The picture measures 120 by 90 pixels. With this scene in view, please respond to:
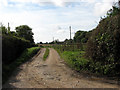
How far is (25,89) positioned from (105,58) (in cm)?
566

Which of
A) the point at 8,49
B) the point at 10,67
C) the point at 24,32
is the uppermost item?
the point at 24,32

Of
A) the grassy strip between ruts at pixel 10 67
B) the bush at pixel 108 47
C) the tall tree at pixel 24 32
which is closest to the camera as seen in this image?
the grassy strip between ruts at pixel 10 67

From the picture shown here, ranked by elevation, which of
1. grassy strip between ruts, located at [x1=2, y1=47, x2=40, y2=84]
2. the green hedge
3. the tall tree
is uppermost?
the tall tree

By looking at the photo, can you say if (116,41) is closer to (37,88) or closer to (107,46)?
(107,46)

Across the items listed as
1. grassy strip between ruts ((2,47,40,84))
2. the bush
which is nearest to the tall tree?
grassy strip between ruts ((2,47,40,84))

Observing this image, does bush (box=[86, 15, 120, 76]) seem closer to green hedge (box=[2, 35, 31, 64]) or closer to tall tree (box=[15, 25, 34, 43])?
green hedge (box=[2, 35, 31, 64])

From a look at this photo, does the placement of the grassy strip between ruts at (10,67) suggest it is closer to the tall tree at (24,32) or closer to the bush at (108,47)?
the bush at (108,47)

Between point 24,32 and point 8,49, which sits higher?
point 24,32

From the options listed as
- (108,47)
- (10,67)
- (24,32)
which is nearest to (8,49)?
(10,67)

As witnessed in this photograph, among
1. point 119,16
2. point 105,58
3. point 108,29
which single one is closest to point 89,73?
point 105,58

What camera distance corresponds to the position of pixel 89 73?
9961 mm

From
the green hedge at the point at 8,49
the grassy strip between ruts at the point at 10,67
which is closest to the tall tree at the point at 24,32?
the grassy strip between ruts at the point at 10,67

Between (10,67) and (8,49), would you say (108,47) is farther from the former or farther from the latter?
(10,67)

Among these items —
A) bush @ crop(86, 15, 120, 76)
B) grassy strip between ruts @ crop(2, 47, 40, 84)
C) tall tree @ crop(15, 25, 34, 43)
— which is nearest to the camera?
grassy strip between ruts @ crop(2, 47, 40, 84)
